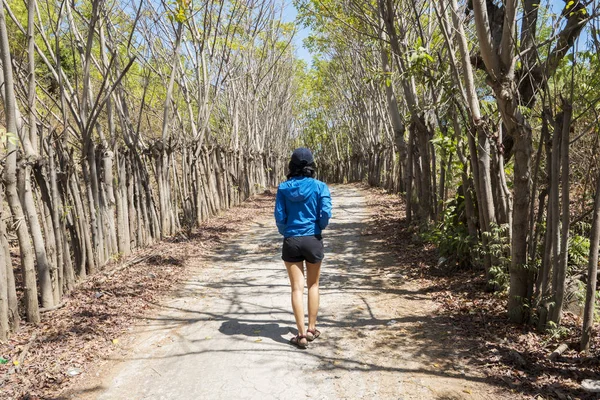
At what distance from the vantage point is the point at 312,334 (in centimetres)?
410

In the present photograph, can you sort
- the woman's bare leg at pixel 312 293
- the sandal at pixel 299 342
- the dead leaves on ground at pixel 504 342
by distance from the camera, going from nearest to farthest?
the dead leaves on ground at pixel 504 342 < the sandal at pixel 299 342 < the woman's bare leg at pixel 312 293

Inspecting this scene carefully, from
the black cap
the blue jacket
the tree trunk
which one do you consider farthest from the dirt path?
the black cap

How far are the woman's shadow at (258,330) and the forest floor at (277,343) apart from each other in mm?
19

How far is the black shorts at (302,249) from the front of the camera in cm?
399

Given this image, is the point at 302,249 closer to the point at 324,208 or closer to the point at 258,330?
the point at 324,208

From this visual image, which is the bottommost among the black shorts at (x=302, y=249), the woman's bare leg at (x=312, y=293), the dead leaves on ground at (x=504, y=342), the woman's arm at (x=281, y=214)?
the dead leaves on ground at (x=504, y=342)

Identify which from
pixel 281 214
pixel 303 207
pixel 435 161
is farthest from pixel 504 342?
pixel 435 161

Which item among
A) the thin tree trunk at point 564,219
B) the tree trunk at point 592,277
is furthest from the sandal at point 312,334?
the tree trunk at point 592,277

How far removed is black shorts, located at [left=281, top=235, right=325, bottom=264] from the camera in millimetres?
3994

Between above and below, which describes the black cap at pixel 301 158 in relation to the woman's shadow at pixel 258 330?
above

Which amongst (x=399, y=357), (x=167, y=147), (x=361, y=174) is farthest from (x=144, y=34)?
(x=361, y=174)

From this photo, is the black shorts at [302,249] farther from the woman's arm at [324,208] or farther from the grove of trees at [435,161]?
the grove of trees at [435,161]

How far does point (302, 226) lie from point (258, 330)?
1223 mm

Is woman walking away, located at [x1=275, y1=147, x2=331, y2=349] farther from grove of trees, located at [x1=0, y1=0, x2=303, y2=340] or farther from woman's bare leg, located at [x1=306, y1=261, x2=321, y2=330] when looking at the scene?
grove of trees, located at [x1=0, y1=0, x2=303, y2=340]
